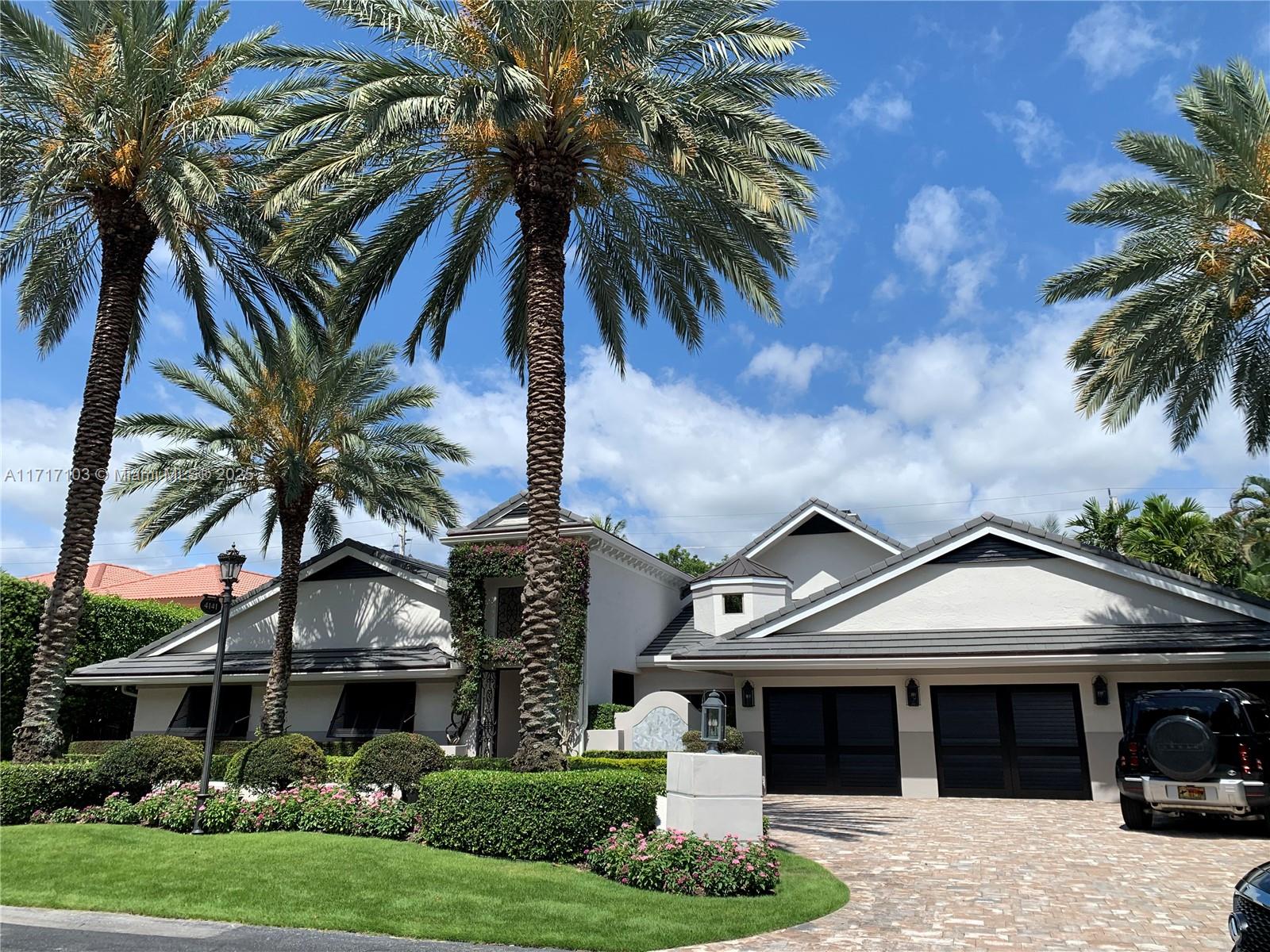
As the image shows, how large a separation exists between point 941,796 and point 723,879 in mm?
10854

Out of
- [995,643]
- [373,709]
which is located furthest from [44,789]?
[995,643]

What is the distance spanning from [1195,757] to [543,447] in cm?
1061

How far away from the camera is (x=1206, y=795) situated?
12.4 meters

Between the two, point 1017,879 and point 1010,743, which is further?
point 1010,743

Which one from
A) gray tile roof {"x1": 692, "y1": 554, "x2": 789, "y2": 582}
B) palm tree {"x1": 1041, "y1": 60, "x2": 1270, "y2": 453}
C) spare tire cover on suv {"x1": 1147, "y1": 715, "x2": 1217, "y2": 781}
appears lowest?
spare tire cover on suv {"x1": 1147, "y1": 715, "x2": 1217, "y2": 781}

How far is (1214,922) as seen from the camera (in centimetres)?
770

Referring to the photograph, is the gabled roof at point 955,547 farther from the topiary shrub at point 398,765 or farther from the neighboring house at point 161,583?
the neighboring house at point 161,583

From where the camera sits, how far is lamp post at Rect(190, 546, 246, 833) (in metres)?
13.3

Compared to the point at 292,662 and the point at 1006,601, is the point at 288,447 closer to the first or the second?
the point at 292,662

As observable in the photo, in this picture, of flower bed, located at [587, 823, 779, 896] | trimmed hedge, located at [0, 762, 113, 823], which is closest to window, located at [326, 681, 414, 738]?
trimmed hedge, located at [0, 762, 113, 823]

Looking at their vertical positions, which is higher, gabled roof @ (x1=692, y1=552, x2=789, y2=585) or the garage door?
gabled roof @ (x1=692, y1=552, x2=789, y2=585)

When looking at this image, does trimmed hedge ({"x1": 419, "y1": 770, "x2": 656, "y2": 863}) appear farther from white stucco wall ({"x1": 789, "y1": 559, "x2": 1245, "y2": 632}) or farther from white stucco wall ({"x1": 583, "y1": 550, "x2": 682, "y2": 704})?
white stucco wall ({"x1": 583, "y1": 550, "x2": 682, "y2": 704})

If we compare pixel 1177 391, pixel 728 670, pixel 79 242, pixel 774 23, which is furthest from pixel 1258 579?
pixel 79 242

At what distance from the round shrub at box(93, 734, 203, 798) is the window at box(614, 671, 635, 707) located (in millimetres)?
12708
